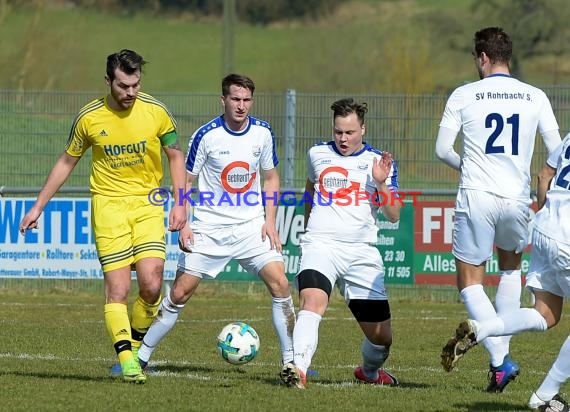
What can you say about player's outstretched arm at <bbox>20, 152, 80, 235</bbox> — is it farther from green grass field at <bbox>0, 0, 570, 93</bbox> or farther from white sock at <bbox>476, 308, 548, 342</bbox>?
green grass field at <bbox>0, 0, 570, 93</bbox>

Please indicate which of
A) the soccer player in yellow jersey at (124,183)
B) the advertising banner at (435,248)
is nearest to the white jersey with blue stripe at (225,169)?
the soccer player in yellow jersey at (124,183)

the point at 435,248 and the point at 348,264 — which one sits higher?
the point at 348,264

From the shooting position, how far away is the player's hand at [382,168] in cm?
834

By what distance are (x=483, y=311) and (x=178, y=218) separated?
7.24 feet

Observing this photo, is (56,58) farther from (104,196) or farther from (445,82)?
(104,196)

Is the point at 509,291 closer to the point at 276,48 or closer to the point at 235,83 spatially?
the point at 235,83

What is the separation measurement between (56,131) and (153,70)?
33.7 m

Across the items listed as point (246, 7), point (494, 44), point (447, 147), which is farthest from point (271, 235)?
point (246, 7)

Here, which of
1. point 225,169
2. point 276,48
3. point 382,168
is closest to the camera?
point 382,168

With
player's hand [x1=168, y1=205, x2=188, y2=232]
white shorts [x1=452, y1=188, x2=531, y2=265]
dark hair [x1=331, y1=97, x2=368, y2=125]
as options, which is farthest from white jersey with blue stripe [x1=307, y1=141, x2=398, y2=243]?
player's hand [x1=168, y1=205, x2=188, y2=232]

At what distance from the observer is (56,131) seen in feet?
54.3

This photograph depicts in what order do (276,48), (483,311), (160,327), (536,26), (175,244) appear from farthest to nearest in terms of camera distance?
(276,48), (536,26), (175,244), (160,327), (483,311)

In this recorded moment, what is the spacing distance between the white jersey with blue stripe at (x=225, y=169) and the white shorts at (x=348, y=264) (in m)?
0.76

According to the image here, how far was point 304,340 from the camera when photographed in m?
8.08
